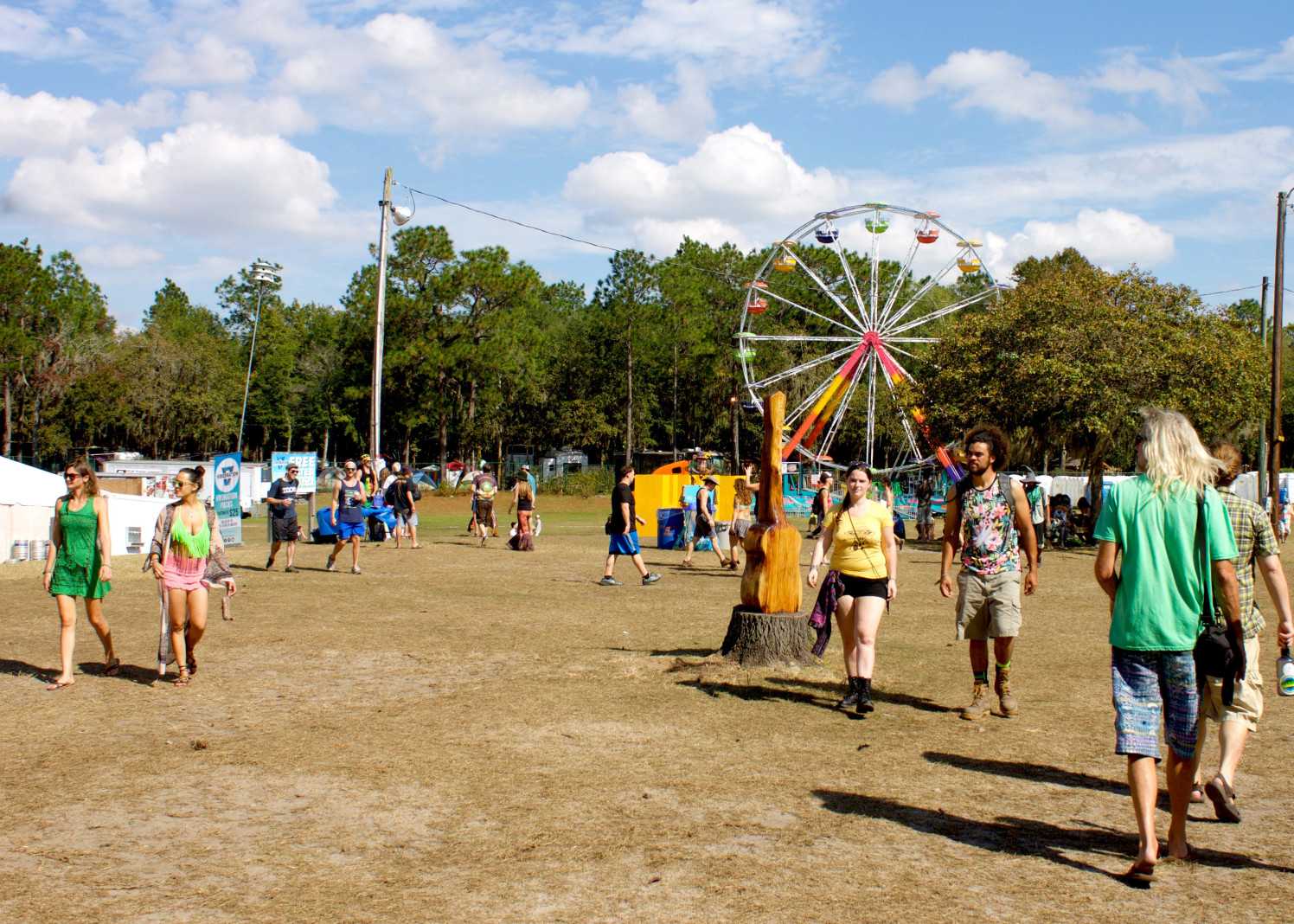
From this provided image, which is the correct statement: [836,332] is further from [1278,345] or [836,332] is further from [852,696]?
[852,696]

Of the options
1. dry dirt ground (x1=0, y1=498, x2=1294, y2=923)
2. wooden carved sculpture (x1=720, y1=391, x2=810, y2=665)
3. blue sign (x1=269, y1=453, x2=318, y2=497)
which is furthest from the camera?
blue sign (x1=269, y1=453, x2=318, y2=497)

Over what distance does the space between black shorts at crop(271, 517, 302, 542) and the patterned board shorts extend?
48.1 ft

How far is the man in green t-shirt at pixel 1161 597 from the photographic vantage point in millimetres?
4582

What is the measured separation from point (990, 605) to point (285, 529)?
12448 millimetres

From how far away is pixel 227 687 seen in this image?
866 centimetres

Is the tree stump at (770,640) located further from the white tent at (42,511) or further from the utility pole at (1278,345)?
the utility pole at (1278,345)

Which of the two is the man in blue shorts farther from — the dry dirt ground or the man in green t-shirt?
the man in green t-shirt

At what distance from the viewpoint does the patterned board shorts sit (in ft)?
15.0

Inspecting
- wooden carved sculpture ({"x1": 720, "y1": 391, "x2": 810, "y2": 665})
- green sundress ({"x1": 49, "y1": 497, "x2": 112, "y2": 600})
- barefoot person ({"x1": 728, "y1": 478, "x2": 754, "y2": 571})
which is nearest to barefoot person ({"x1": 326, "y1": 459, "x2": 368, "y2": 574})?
barefoot person ({"x1": 728, "y1": 478, "x2": 754, "y2": 571})

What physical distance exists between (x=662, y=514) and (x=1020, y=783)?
59.9ft

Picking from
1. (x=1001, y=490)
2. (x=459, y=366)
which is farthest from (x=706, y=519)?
(x=459, y=366)

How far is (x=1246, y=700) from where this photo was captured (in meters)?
5.62

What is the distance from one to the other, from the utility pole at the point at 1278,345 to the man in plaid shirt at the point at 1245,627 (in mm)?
27198

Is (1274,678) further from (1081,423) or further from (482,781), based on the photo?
(1081,423)
